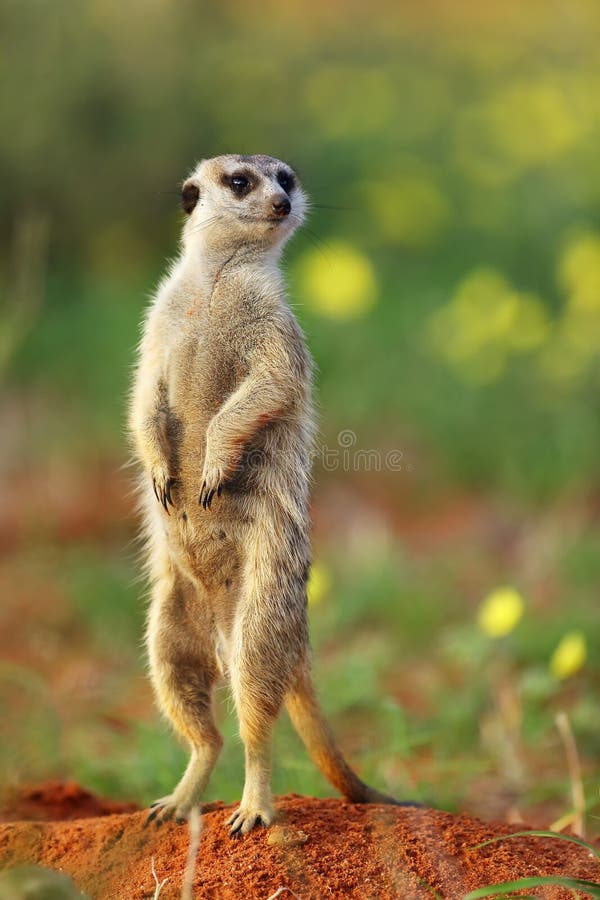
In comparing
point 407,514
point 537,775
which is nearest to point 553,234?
point 407,514

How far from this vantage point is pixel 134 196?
9.65 meters

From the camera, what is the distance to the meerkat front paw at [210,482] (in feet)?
9.73

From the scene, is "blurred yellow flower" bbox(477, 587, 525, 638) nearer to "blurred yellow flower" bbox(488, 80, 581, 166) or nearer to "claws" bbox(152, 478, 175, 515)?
"claws" bbox(152, 478, 175, 515)

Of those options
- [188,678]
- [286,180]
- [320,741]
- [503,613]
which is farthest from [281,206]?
[503,613]

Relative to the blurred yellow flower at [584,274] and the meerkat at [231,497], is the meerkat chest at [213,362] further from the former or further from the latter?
the blurred yellow flower at [584,274]

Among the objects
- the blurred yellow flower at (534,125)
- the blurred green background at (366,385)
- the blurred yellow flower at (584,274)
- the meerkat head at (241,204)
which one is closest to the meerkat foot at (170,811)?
the blurred green background at (366,385)

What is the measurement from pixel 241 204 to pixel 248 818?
5.51 ft

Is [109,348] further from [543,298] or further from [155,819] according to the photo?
[155,819]

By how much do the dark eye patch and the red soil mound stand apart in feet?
5.61

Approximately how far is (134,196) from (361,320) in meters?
2.48

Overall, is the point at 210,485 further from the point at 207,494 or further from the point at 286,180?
the point at 286,180

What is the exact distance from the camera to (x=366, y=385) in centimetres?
785

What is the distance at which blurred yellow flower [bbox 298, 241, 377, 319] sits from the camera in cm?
732

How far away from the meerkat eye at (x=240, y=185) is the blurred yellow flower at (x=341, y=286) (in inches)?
144
